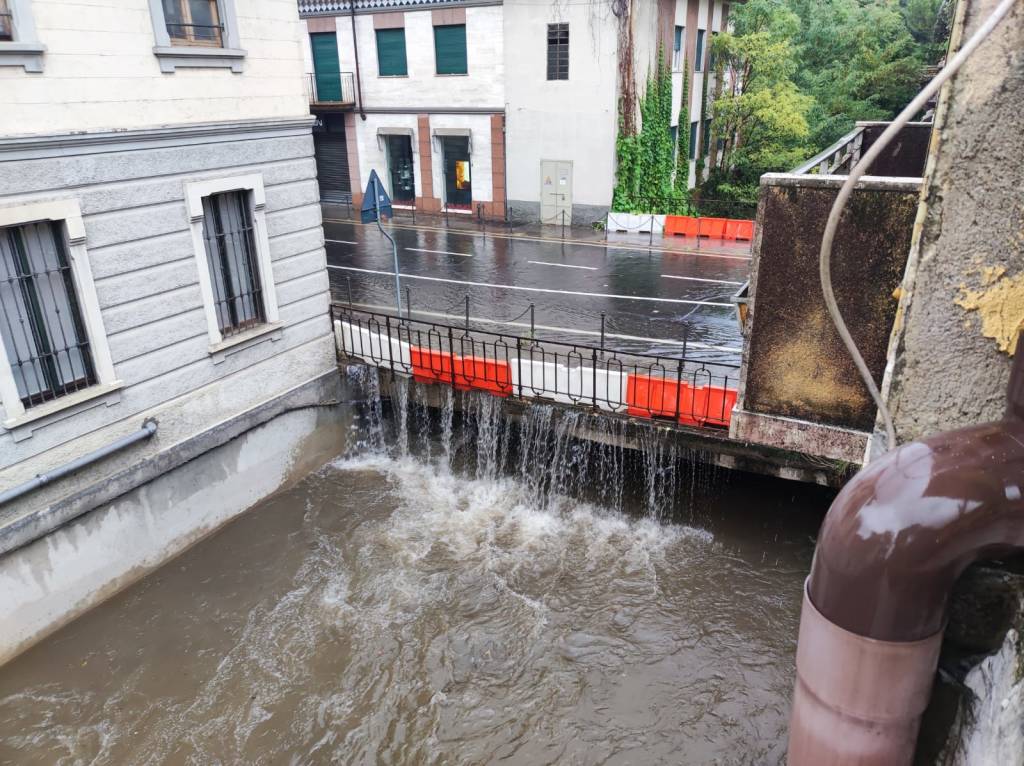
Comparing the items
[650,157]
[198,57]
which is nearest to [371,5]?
[650,157]

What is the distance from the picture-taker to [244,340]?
10703mm

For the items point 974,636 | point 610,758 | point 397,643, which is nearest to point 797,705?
point 974,636

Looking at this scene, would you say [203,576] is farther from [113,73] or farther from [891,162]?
[891,162]

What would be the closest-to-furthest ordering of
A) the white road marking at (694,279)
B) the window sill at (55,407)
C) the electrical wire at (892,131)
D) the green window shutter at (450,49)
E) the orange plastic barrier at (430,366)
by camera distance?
the electrical wire at (892,131)
the window sill at (55,407)
the orange plastic barrier at (430,366)
the white road marking at (694,279)
the green window shutter at (450,49)

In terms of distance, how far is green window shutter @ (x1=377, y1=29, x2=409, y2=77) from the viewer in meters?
25.3

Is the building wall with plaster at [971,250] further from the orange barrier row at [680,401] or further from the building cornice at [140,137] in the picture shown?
the building cornice at [140,137]

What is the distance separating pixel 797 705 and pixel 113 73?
9237 millimetres

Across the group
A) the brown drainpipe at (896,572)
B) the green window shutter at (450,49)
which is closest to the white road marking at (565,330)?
the brown drainpipe at (896,572)

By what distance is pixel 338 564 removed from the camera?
10.3 m

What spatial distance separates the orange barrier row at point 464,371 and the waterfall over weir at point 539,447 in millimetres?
177

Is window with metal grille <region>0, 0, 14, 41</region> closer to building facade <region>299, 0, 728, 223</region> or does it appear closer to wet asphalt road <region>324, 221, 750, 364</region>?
wet asphalt road <region>324, 221, 750, 364</region>

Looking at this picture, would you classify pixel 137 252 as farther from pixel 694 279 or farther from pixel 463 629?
pixel 694 279

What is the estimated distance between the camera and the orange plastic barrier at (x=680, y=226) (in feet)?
74.6

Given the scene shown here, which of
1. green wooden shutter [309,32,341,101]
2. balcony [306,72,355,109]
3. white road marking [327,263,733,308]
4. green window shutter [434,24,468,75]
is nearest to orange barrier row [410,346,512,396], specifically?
white road marking [327,263,733,308]
